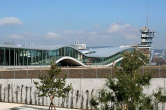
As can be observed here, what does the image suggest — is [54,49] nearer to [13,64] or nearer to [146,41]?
[13,64]

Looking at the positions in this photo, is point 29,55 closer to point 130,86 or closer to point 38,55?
point 38,55

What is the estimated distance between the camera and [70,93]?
22562mm

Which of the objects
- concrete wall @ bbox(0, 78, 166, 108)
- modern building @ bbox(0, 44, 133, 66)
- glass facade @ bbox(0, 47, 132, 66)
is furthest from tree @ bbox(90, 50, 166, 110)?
glass facade @ bbox(0, 47, 132, 66)

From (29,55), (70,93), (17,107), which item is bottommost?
(17,107)

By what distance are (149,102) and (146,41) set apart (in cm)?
12682

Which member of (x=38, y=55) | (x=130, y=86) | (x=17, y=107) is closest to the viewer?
(x=130, y=86)

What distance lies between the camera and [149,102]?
1102 centimetres

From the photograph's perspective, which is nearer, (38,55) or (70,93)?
(70,93)

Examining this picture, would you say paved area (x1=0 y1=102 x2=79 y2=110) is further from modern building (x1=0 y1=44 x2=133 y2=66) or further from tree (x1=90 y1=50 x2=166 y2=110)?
modern building (x1=0 y1=44 x2=133 y2=66)

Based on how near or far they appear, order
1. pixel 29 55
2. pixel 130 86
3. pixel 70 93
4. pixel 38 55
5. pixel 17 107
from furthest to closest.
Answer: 1. pixel 38 55
2. pixel 29 55
3. pixel 70 93
4. pixel 17 107
5. pixel 130 86

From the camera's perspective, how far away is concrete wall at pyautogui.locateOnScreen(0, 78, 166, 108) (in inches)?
866

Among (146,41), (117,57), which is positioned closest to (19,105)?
(117,57)

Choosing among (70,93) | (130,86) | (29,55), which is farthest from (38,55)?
(130,86)

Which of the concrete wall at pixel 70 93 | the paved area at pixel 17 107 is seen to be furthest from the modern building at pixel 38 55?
the paved area at pixel 17 107
